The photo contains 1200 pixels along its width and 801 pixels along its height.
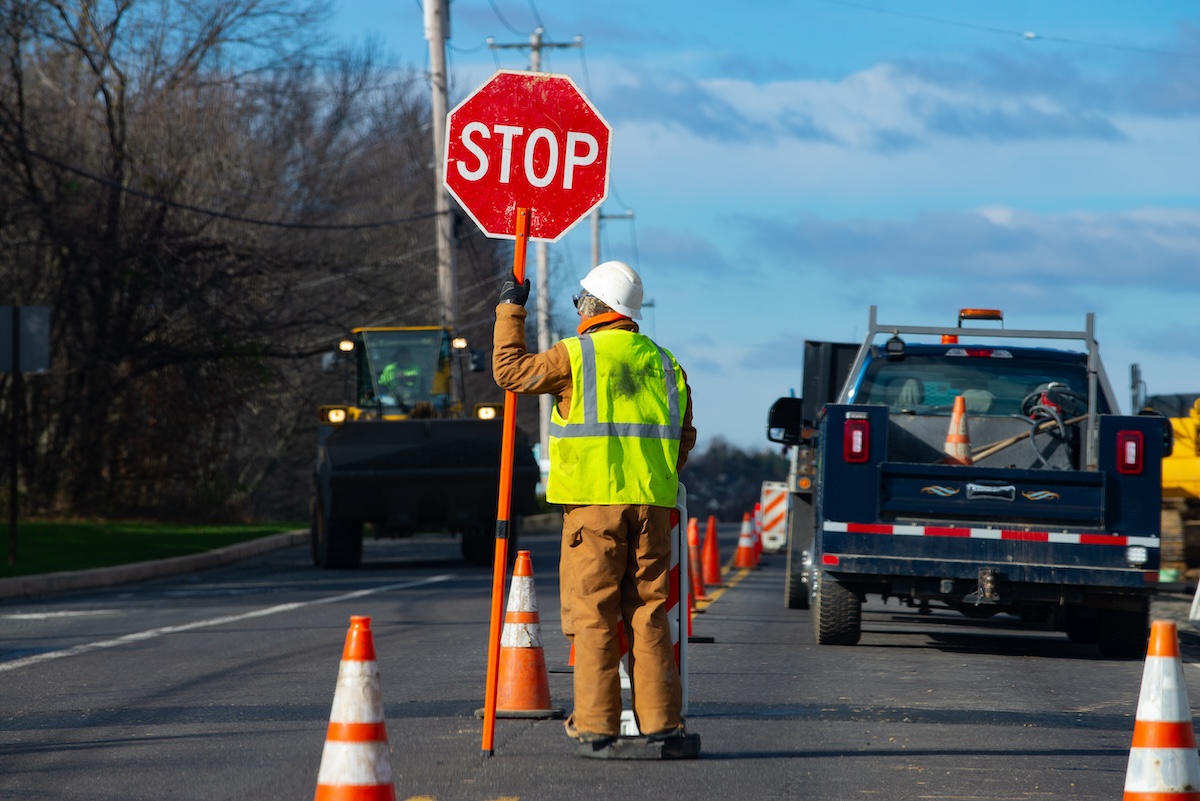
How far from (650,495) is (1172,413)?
18.7 m

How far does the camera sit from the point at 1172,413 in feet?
76.9

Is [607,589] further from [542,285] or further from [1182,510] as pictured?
[542,285]

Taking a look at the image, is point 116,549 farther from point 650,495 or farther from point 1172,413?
point 650,495

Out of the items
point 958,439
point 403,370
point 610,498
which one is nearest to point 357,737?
point 610,498

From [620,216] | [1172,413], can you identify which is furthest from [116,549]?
A: [620,216]

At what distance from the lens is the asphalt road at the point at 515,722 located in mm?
6117

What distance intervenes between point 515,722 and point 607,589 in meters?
1.39

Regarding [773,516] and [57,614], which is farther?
[773,516]

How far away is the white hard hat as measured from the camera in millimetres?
6582

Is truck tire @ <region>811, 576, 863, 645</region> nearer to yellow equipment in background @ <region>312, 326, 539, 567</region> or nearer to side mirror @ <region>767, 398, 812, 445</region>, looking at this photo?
side mirror @ <region>767, 398, 812, 445</region>

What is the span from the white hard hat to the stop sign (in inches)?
20.0

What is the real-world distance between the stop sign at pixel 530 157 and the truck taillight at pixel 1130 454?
4.72 m

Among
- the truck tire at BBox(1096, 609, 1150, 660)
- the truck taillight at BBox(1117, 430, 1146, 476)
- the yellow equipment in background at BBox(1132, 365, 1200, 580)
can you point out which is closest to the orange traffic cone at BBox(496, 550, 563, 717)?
the truck taillight at BBox(1117, 430, 1146, 476)

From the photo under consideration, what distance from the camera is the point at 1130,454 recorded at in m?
10.4
